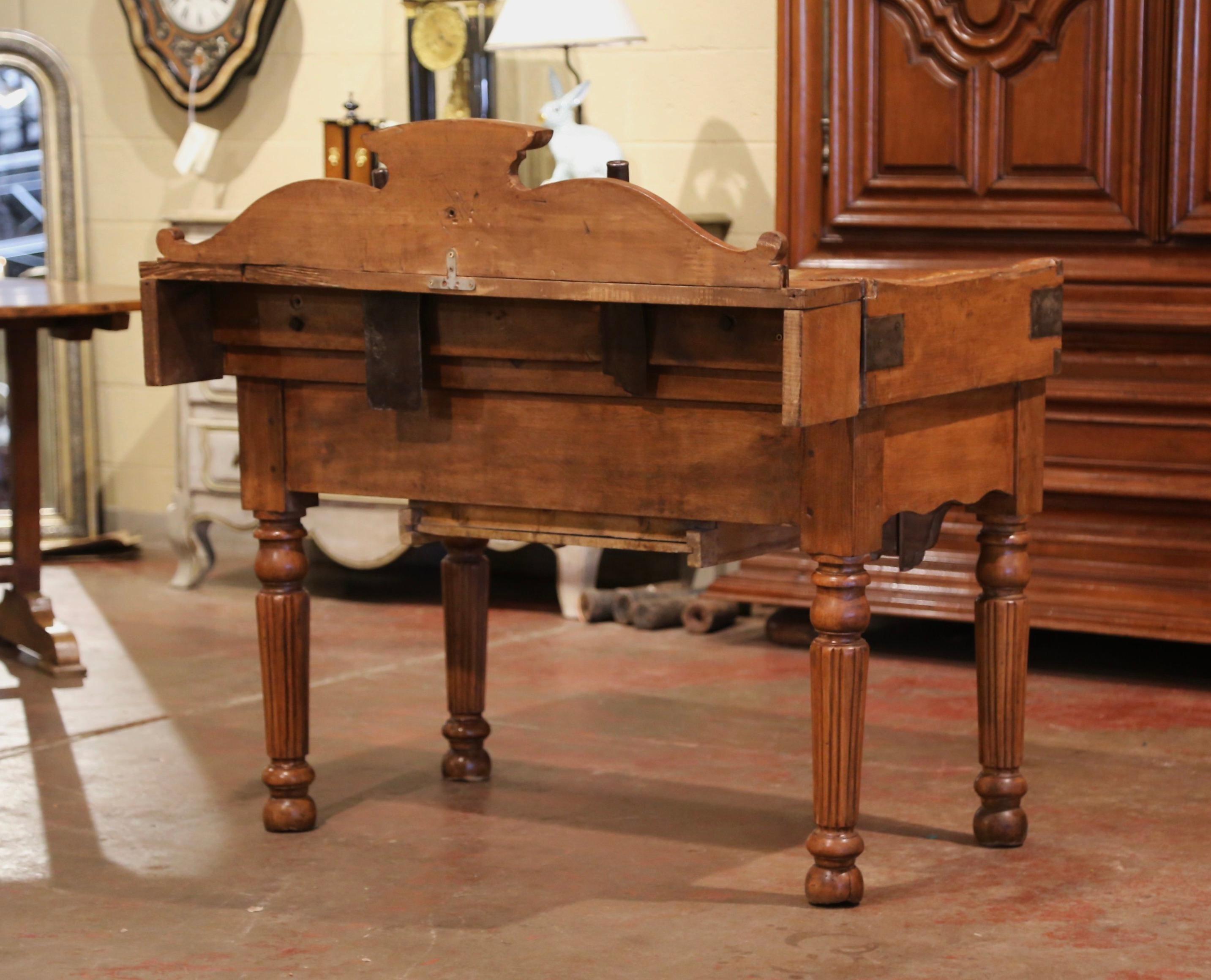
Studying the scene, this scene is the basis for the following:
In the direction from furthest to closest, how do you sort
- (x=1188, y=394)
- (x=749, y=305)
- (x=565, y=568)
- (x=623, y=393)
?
(x=565, y=568) → (x=1188, y=394) → (x=623, y=393) → (x=749, y=305)

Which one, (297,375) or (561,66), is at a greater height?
(561,66)

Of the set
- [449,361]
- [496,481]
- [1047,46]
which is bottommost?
[496,481]

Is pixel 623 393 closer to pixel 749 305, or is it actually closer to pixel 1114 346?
pixel 749 305

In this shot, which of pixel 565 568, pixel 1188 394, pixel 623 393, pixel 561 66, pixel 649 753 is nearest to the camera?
pixel 623 393

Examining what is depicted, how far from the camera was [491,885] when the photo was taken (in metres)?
2.78

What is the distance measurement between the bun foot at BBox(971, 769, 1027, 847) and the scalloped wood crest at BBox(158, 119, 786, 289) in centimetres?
100

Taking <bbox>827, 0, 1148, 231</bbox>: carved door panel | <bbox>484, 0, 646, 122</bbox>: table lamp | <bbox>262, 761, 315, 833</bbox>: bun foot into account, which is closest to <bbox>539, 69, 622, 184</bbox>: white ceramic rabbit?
<bbox>484, 0, 646, 122</bbox>: table lamp

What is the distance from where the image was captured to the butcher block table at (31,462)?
13.9ft

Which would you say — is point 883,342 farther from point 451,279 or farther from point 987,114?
point 987,114

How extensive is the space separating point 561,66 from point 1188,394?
83.4 inches

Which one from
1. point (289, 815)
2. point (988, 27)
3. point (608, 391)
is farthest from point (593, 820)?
point (988, 27)

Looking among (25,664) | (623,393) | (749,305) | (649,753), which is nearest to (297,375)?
(623,393)

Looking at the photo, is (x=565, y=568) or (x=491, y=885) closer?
(x=491, y=885)

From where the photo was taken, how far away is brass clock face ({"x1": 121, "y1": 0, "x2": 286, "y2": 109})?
221 inches
